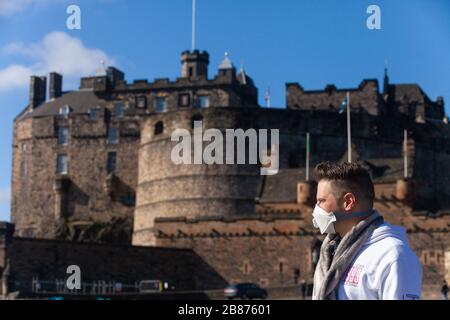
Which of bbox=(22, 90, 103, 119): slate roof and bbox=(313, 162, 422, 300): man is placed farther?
bbox=(22, 90, 103, 119): slate roof

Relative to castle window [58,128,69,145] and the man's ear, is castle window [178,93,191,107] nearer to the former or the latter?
castle window [58,128,69,145]

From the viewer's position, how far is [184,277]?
147ft

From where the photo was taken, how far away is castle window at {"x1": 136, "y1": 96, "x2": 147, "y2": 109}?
64.4 m

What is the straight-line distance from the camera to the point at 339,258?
427cm

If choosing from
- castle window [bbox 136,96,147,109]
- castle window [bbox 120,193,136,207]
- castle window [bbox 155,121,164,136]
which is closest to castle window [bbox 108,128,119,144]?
castle window [bbox 136,96,147,109]

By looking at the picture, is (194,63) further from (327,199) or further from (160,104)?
(327,199)

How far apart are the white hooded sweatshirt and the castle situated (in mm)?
37002

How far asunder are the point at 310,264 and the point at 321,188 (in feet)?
128

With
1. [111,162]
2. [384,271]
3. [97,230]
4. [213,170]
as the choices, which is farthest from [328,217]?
[111,162]

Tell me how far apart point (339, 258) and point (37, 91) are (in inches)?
2781

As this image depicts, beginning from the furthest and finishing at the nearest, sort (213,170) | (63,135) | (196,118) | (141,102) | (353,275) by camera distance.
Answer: (63,135) → (141,102) → (196,118) → (213,170) → (353,275)

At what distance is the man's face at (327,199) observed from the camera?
4387 millimetres

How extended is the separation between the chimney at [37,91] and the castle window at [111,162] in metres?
12.0

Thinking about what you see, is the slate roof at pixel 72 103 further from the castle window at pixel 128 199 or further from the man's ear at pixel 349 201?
the man's ear at pixel 349 201
